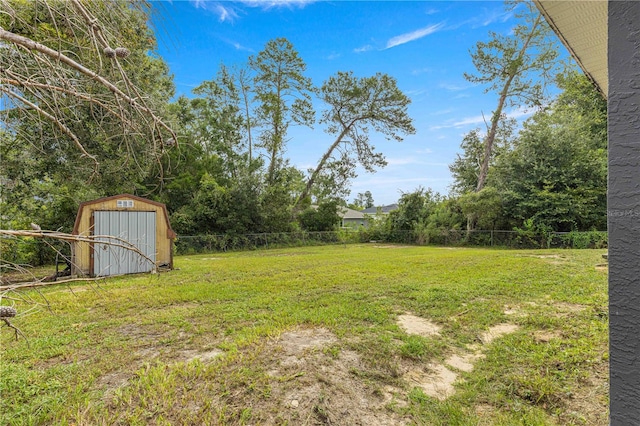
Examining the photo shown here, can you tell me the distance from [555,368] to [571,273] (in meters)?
4.63

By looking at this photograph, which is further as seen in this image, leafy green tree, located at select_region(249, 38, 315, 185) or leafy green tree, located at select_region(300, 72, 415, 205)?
leafy green tree, located at select_region(300, 72, 415, 205)

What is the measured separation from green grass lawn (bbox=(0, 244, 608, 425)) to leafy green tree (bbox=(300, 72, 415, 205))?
51.5 ft

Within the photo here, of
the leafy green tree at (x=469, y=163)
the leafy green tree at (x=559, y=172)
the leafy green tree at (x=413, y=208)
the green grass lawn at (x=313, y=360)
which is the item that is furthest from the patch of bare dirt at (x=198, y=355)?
the leafy green tree at (x=469, y=163)

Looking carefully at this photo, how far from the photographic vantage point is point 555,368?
7.77 ft

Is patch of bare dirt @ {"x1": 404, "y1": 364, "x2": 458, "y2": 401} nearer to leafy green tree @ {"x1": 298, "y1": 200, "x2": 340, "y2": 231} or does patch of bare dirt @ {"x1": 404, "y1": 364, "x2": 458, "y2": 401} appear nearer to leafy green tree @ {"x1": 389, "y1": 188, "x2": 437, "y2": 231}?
leafy green tree @ {"x1": 389, "y1": 188, "x2": 437, "y2": 231}

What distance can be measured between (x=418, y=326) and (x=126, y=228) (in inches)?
263

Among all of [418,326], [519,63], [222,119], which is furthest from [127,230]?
[519,63]

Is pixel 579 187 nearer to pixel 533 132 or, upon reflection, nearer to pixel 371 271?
pixel 533 132

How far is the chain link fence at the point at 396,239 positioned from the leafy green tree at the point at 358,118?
387 cm

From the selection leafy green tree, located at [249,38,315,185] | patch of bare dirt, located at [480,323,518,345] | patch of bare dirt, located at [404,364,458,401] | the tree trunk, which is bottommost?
patch of bare dirt, located at [404,364,458,401]

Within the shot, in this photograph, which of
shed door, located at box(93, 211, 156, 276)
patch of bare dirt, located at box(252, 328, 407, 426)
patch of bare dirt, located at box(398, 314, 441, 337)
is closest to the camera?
patch of bare dirt, located at box(252, 328, 407, 426)

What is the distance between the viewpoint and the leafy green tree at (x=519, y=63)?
1482cm

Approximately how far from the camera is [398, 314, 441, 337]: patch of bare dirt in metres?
3.16

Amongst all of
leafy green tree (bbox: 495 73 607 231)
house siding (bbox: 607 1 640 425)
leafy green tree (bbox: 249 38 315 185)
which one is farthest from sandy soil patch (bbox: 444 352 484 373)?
leafy green tree (bbox: 249 38 315 185)
